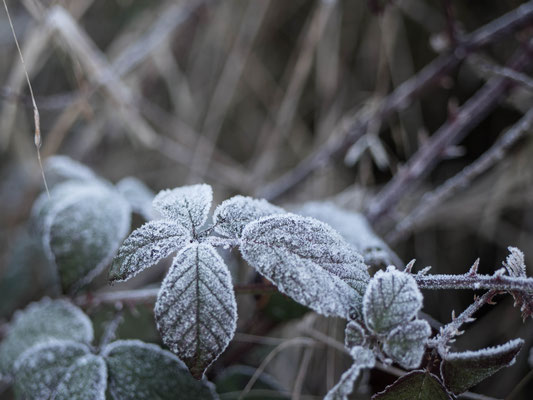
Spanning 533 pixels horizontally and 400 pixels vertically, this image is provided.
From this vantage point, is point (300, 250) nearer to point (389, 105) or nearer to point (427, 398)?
A: point (427, 398)

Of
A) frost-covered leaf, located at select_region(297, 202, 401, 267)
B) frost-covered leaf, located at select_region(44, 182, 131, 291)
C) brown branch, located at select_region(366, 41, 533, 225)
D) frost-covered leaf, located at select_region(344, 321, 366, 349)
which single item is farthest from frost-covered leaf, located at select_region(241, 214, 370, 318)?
brown branch, located at select_region(366, 41, 533, 225)

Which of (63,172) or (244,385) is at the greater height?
(63,172)

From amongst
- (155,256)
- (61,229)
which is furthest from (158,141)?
(155,256)

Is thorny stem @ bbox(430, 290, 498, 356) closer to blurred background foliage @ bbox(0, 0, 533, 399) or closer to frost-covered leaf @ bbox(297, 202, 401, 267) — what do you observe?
frost-covered leaf @ bbox(297, 202, 401, 267)

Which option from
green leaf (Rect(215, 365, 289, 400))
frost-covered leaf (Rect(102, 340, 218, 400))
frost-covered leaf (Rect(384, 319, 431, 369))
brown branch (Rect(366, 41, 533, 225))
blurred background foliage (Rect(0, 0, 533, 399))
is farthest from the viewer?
blurred background foliage (Rect(0, 0, 533, 399))

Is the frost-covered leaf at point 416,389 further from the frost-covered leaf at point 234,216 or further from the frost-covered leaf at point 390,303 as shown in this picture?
the frost-covered leaf at point 234,216

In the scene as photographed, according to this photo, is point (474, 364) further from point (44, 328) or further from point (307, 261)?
point (44, 328)

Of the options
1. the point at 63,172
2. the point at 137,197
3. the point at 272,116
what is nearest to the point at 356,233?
the point at 137,197
